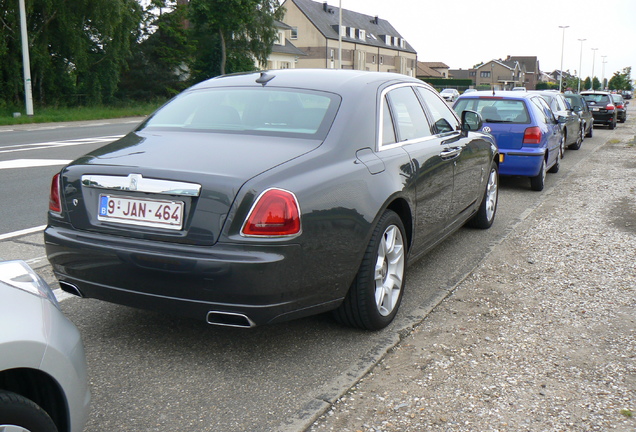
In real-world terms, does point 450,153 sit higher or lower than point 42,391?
higher

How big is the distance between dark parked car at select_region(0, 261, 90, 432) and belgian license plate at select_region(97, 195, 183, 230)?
0.96 meters

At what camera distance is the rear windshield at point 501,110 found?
10.1 meters

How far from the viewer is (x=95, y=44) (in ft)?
117

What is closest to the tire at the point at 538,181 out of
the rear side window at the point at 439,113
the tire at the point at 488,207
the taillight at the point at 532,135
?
the taillight at the point at 532,135

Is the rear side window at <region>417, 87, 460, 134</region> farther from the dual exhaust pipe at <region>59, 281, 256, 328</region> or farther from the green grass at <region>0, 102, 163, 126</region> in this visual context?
the green grass at <region>0, 102, 163, 126</region>

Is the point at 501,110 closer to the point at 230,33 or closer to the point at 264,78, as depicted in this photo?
the point at 264,78

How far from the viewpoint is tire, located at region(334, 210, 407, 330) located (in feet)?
12.6

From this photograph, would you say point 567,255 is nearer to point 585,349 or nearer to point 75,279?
point 585,349

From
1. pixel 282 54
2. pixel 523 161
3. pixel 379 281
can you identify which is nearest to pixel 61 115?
pixel 523 161

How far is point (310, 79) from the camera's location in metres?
4.55

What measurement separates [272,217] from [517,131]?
7.65 meters

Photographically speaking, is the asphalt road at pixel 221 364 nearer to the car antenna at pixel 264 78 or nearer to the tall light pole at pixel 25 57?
the car antenna at pixel 264 78

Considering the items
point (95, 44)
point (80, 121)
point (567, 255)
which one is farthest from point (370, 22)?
point (567, 255)

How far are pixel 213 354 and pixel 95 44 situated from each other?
35.4m
